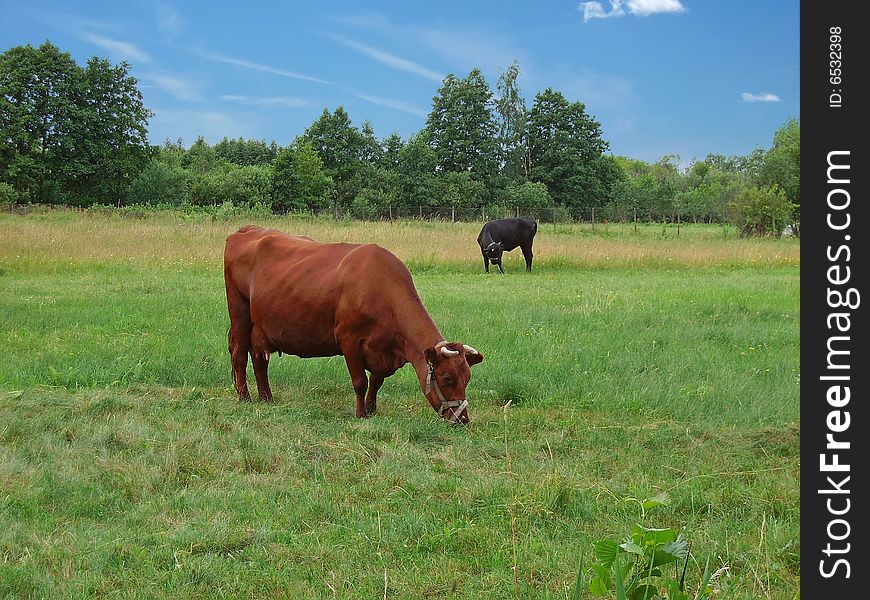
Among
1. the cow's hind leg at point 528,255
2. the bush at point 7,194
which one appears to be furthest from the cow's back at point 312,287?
the bush at point 7,194

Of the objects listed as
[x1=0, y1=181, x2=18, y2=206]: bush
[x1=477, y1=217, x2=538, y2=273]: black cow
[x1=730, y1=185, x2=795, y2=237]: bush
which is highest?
[x1=0, y1=181, x2=18, y2=206]: bush

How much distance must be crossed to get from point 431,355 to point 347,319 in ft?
3.24

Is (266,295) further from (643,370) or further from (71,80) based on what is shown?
(71,80)

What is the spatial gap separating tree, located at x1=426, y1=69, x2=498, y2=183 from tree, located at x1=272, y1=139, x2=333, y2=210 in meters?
11.5

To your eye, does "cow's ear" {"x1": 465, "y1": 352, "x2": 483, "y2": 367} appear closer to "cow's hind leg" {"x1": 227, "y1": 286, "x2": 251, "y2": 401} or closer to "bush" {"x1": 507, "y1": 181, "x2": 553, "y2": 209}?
"cow's hind leg" {"x1": 227, "y1": 286, "x2": 251, "y2": 401}

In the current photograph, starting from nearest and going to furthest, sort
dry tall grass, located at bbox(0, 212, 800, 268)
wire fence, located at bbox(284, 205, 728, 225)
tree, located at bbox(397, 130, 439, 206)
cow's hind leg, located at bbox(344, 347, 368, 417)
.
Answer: cow's hind leg, located at bbox(344, 347, 368, 417) < dry tall grass, located at bbox(0, 212, 800, 268) < wire fence, located at bbox(284, 205, 728, 225) < tree, located at bbox(397, 130, 439, 206)

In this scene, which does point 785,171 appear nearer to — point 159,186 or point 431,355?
point 431,355

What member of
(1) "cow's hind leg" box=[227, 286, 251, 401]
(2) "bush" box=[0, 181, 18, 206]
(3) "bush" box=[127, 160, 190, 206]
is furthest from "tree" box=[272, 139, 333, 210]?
(1) "cow's hind leg" box=[227, 286, 251, 401]

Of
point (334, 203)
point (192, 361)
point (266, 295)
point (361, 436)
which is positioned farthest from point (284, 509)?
point (334, 203)

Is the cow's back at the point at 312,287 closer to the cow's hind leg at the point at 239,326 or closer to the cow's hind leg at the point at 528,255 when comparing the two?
the cow's hind leg at the point at 239,326

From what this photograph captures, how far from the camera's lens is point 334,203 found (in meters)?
55.1

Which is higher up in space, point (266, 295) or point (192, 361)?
point (266, 295)

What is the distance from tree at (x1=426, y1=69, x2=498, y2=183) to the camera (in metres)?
59.1
